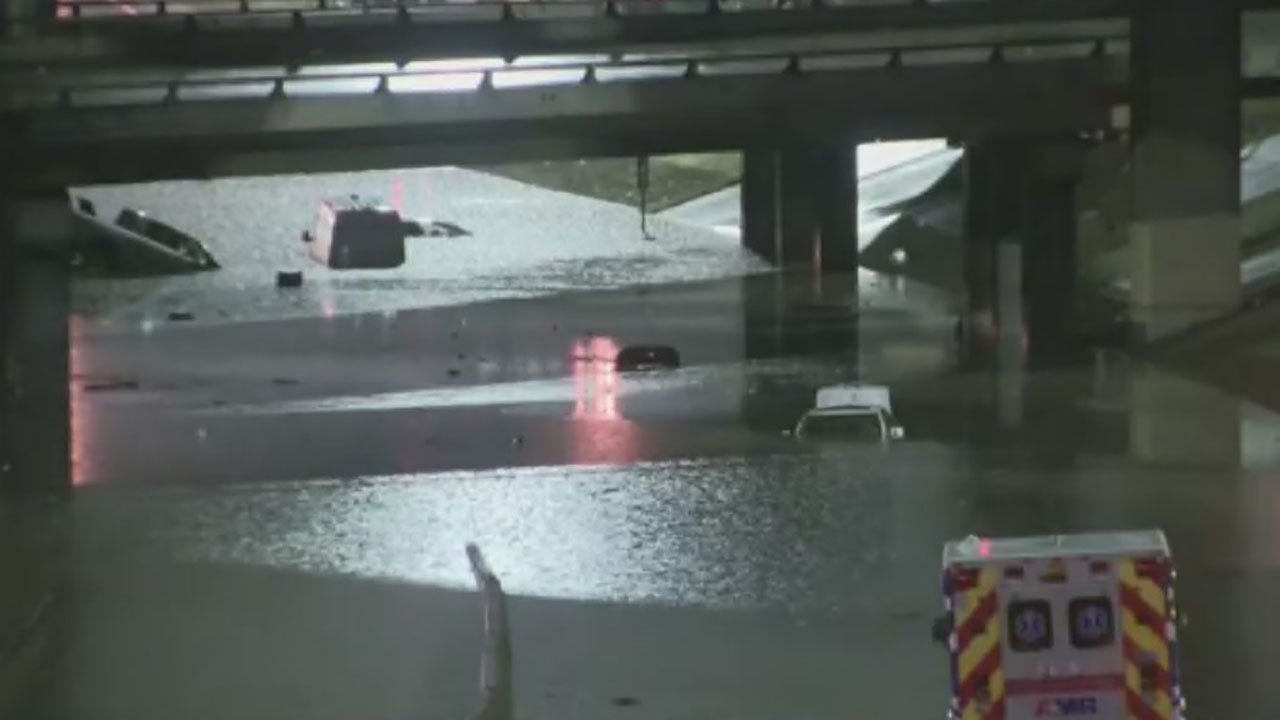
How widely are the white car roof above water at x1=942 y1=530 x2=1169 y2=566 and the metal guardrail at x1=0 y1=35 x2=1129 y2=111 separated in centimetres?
3373

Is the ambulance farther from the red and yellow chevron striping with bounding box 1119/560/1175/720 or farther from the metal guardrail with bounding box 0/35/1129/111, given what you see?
the metal guardrail with bounding box 0/35/1129/111

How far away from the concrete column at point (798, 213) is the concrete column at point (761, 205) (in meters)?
0.54

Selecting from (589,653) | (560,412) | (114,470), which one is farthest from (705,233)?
(589,653)

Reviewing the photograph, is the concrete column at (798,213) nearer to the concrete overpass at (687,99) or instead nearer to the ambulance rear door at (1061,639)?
the concrete overpass at (687,99)

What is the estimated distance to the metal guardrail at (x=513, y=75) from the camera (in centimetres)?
4241

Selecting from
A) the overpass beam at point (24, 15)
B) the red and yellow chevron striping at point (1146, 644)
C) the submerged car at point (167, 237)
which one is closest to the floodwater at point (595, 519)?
the red and yellow chevron striping at point (1146, 644)

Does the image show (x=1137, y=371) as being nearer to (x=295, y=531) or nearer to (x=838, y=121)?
(x=838, y=121)

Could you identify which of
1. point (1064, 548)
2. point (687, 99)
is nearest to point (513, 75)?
point (687, 99)

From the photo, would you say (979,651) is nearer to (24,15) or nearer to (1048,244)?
(24,15)

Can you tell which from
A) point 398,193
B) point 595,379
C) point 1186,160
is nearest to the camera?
point 595,379

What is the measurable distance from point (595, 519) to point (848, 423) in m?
8.28

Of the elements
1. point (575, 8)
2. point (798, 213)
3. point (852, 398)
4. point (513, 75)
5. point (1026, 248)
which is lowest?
point (852, 398)

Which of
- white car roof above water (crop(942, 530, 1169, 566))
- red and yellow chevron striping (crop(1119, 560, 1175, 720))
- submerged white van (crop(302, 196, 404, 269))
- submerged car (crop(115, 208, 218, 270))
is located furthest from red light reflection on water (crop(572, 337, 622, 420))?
submerged car (crop(115, 208, 218, 270))

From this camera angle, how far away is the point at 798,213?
73.6 metres
